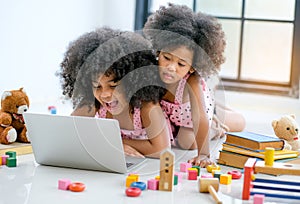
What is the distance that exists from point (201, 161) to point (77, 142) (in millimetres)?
343

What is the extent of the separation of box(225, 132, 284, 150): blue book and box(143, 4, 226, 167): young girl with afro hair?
0.07 metres

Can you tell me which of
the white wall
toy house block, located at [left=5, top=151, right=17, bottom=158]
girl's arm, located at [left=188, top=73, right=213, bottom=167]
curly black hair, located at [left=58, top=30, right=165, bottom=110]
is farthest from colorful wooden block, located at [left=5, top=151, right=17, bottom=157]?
the white wall

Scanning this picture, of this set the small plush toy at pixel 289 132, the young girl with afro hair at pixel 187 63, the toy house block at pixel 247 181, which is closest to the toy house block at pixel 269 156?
the toy house block at pixel 247 181

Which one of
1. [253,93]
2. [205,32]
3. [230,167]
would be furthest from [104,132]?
[253,93]

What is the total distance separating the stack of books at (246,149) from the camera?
1.55m

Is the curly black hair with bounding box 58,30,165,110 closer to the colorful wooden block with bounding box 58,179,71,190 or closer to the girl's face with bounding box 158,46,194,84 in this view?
the girl's face with bounding box 158,46,194,84

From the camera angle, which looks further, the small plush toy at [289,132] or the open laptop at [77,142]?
the small plush toy at [289,132]

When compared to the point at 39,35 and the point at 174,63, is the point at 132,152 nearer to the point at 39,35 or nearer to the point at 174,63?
the point at 174,63

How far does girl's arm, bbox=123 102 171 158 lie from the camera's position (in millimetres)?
1650

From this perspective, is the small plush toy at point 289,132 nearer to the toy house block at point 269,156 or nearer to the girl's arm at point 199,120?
the girl's arm at point 199,120

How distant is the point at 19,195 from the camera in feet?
4.10

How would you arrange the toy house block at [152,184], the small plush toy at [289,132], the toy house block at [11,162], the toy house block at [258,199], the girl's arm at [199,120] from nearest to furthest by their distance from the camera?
the toy house block at [258,199] → the toy house block at [152,184] → the toy house block at [11,162] → the girl's arm at [199,120] → the small plush toy at [289,132]

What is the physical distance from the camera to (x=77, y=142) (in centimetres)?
144

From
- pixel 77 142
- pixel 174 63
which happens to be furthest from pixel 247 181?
pixel 174 63
